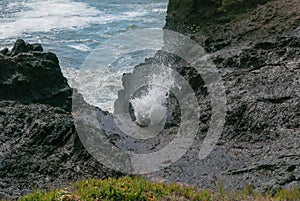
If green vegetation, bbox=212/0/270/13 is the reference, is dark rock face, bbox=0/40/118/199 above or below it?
below

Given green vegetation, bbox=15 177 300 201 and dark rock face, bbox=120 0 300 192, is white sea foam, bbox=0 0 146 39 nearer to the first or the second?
dark rock face, bbox=120 0 300 192

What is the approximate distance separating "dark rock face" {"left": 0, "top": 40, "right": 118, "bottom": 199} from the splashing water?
228cm

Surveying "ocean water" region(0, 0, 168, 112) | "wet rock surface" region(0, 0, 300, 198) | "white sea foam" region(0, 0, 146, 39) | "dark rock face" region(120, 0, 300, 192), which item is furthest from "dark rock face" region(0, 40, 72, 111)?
Answer: "white sea foam" region(0, 0, 146, 39)

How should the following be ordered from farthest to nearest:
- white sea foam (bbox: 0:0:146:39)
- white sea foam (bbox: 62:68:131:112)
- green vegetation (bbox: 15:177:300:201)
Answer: white sea foam (bbox: 0:0:146:39)
white sea foam (bbox: 62:68:131:112)
green vegetation (bbox: 15:177:300:201)

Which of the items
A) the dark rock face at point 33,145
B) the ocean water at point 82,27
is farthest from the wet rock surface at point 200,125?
the ocean water at point 82,27

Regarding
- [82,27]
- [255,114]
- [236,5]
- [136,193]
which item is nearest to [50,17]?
Answer: [82,27]

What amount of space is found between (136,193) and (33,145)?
10.2ft

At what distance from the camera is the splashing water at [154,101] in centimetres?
1276

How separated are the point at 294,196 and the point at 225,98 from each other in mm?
4101

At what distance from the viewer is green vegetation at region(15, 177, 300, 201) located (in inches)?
281

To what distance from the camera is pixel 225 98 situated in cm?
1171

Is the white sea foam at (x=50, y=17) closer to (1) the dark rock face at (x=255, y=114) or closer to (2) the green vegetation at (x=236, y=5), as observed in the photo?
(2) the green vegetation at (x=236, y=5)

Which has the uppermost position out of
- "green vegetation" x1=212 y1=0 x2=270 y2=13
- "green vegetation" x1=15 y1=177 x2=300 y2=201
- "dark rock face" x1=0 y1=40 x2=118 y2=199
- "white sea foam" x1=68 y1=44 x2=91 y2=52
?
"green vegetation" x1=212 y1=0 x2=270 y2=13

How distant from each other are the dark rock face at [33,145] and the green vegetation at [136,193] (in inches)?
36.7
